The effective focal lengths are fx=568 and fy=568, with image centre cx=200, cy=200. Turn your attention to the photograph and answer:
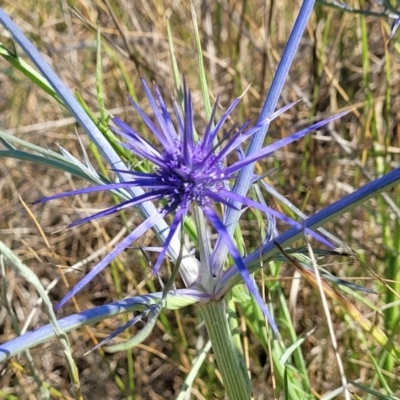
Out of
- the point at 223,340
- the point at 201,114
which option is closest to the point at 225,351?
the point at 223,340

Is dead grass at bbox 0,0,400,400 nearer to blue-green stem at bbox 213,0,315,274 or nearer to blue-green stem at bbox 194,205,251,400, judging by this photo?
blue-green stem at bbox 194,205,251,400

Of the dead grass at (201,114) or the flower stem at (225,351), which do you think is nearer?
the flower stem at (225,351)

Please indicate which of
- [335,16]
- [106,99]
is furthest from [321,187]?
[106,99]

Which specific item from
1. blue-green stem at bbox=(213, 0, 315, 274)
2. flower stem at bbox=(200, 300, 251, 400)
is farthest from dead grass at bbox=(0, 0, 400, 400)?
blue-green stem at bbox=(213, 0, 315, 274)

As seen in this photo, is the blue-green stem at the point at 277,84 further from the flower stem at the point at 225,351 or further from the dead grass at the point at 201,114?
the dead grass at the point at 201,114

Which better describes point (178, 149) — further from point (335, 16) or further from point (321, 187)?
point (335, 16)

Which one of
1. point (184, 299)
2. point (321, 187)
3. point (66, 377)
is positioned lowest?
point (66, 377)

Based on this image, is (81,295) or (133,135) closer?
(133,135)

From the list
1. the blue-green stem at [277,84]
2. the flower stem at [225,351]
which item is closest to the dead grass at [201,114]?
the flower stem at [225,351]

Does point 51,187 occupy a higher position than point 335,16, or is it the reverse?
point 335,16
